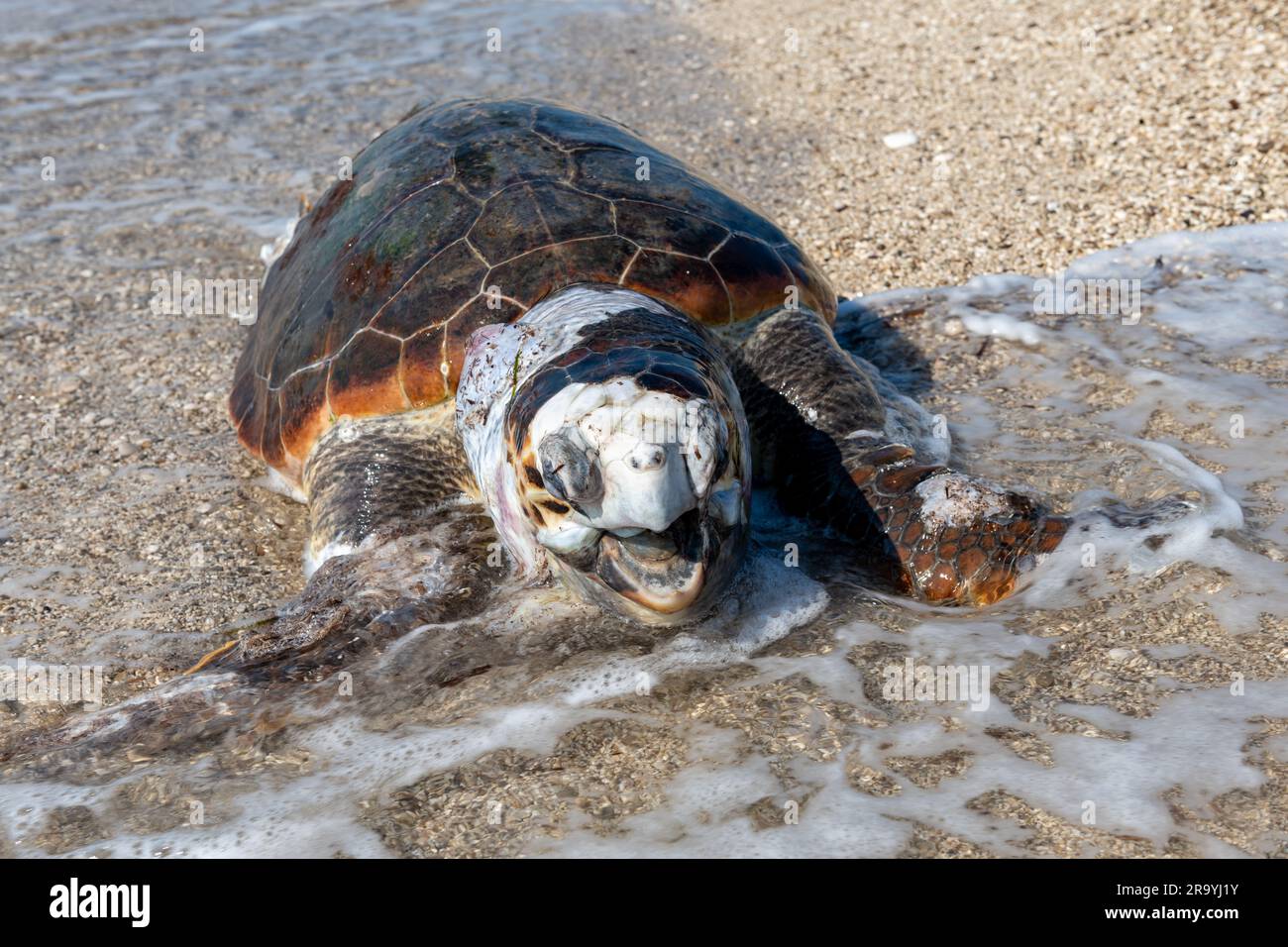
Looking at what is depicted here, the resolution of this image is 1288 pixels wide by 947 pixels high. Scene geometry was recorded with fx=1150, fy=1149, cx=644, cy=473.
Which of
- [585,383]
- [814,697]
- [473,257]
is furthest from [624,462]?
[473,257]

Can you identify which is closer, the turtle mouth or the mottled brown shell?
the turtle mouth

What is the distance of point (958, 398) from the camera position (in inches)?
167

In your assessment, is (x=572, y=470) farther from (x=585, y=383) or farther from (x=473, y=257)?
(x=473, y=257)

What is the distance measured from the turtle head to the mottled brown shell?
1.32 ft

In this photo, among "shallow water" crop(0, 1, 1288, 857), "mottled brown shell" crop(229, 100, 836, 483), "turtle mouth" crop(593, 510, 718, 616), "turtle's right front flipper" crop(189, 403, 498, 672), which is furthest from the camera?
"mottled brown shell" crop(229, 100, 836, 483)

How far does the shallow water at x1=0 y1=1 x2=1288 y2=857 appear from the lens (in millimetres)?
2359

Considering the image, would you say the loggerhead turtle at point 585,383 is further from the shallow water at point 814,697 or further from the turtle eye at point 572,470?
the shallow water at point 814,697

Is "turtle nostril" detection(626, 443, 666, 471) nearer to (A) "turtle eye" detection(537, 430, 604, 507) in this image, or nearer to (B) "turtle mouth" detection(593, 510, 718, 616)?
(A) "turtle eye" detection(537, 430, 604, 507)

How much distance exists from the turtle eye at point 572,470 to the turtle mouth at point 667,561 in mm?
146

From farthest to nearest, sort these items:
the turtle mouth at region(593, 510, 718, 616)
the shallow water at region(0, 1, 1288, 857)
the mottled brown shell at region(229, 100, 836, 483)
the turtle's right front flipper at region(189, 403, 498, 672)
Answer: the mottled brown shell at region(229, 100, 836, 483), the turtle's right front flipper at region(189, 403, 498, 672), the turtle mouth at region(593, 510, 718, 616), the shallow water at region(0, 1, 1288, 857)

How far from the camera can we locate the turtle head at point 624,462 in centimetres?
244

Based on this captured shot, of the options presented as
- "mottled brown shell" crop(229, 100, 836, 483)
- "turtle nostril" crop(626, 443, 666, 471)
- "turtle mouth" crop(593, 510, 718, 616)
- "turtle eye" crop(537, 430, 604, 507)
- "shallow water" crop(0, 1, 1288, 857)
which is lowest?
"shallow water" crop(0, 1, 1288, 857)

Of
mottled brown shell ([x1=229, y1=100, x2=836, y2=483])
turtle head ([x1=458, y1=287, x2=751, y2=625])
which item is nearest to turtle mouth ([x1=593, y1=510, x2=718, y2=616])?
turtle head ([x1=458, y1=287, x2=751, y2=625])
